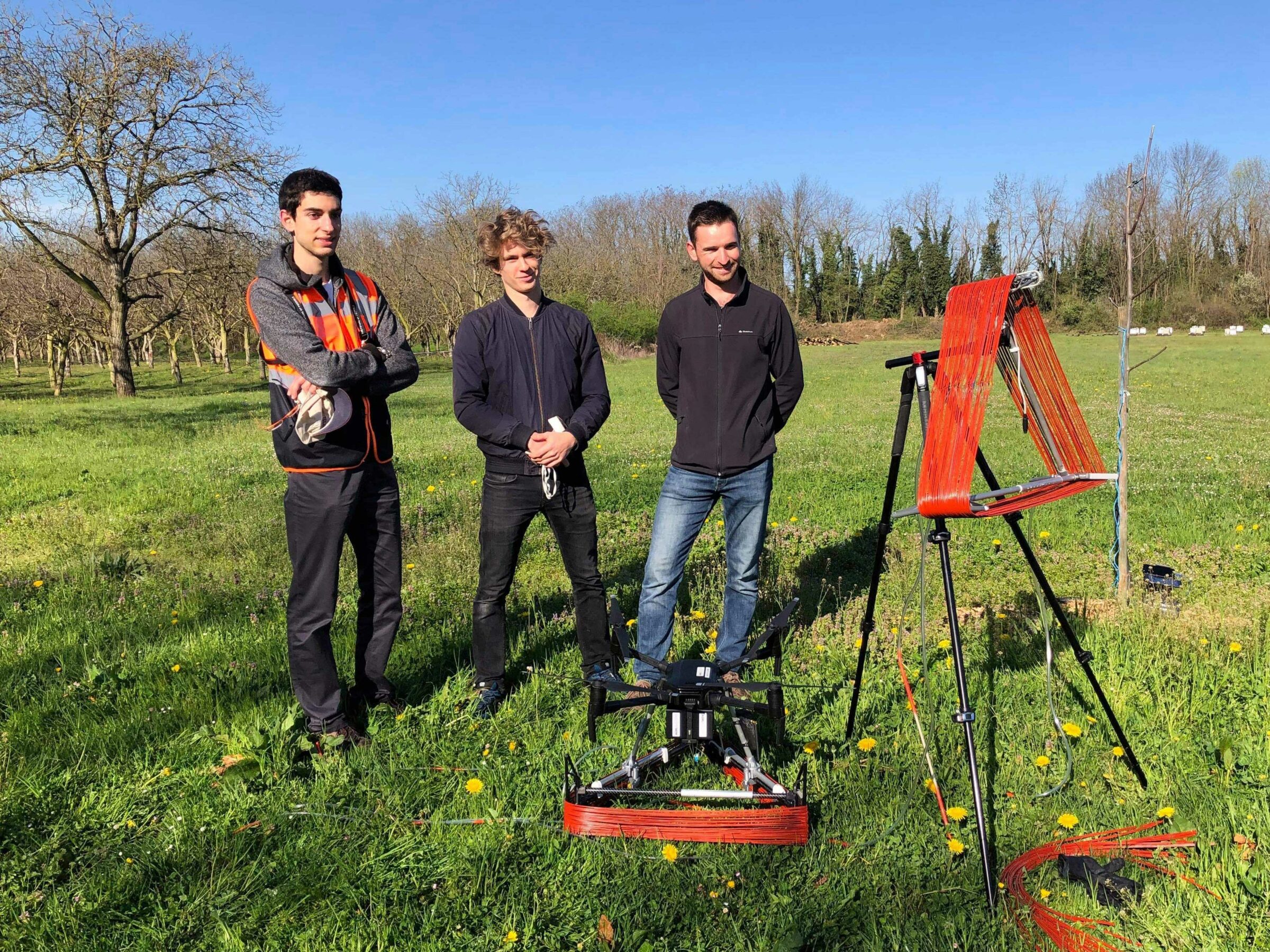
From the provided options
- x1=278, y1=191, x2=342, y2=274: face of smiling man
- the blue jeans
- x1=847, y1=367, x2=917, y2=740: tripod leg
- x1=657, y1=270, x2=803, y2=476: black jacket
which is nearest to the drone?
x1=847, y1=367, x2=917, y2=740: tripod leg

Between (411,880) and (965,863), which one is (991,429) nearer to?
(965,863)

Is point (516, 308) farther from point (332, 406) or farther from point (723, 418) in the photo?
point (723, 418)

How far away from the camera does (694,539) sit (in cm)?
445

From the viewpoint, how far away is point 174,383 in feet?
137

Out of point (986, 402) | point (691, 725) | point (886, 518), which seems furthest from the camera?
point (886, 518)

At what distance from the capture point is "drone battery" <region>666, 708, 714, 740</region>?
322 centimetres

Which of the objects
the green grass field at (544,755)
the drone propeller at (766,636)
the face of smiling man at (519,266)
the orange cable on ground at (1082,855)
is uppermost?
the face of smiling man at (519,266)

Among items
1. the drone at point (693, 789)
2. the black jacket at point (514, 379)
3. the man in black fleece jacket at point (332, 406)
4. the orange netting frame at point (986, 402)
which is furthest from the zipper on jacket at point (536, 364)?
the orange netting frame at point (986, 402)

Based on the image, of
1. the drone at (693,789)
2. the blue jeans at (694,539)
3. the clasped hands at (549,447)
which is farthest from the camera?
the blue jeans at (694,539)

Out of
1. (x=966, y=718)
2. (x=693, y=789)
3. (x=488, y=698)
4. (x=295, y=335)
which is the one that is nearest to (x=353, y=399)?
(x=295, y=335)

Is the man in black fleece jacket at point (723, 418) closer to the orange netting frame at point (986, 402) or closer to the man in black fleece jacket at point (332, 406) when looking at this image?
the orange netting frame at point (986, 402)

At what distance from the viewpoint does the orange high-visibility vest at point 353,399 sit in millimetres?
3723

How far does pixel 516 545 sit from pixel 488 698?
2.66 ft

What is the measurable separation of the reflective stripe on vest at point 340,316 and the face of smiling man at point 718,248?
64.6 inches
